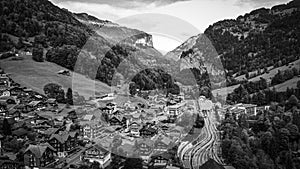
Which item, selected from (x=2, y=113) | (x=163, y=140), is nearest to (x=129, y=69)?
(x=2, y=113)

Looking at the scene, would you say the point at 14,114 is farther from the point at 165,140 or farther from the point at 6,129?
the point at 165,140

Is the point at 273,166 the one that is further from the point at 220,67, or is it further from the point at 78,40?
the point at 220,67

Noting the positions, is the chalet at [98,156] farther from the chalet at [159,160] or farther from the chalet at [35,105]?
the chalet at [35,105]

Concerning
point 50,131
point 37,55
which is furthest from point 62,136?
point 37,55

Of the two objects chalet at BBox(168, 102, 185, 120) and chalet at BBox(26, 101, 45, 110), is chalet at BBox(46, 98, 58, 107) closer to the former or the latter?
chalet at BBox(26, 101, 45, 110)

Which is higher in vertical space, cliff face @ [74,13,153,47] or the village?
cliff face @ [74,13,153,47]

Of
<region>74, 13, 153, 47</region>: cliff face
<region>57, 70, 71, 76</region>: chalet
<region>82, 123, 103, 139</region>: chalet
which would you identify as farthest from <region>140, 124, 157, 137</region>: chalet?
<region>74, 13, 153, 47</region>: cliff face
